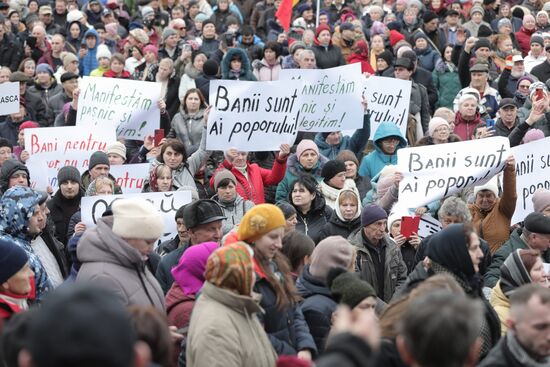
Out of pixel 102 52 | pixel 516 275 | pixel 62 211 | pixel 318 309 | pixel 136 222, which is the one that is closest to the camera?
pixel 136 222

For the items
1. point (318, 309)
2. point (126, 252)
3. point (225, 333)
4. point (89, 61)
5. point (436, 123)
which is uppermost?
point (126, 252)

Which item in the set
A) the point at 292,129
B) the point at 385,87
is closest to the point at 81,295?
the point at 292,129

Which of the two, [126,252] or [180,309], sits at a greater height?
→ [126,252]

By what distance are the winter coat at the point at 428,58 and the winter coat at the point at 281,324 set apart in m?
11.3

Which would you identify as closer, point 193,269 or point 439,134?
point 193,269

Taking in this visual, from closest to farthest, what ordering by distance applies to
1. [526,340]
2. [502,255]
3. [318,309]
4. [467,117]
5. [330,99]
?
1. [526,340]
2. [318,309]
3. [502,255]
4. [330,99]
5. [467,117]

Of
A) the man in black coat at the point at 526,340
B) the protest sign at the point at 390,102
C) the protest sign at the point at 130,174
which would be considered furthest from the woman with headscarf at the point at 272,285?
the protest sign at the point at 390,102

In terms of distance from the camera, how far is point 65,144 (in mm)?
12781

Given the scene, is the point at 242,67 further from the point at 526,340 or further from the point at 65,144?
the point at 526,340

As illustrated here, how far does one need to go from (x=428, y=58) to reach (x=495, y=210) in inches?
322

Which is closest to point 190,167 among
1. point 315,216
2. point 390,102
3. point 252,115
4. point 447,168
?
point 252,115

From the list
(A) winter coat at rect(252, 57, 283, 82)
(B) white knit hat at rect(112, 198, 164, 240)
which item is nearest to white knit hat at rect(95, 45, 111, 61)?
(A) winter coat at rect(252, 57, 283, 82)

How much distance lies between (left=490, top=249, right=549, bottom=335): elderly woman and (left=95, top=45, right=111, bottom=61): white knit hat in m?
11.7

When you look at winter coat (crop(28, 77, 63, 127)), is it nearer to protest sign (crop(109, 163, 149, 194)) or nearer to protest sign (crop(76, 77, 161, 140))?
protest sign (crop(76, 77, 161, 140))
